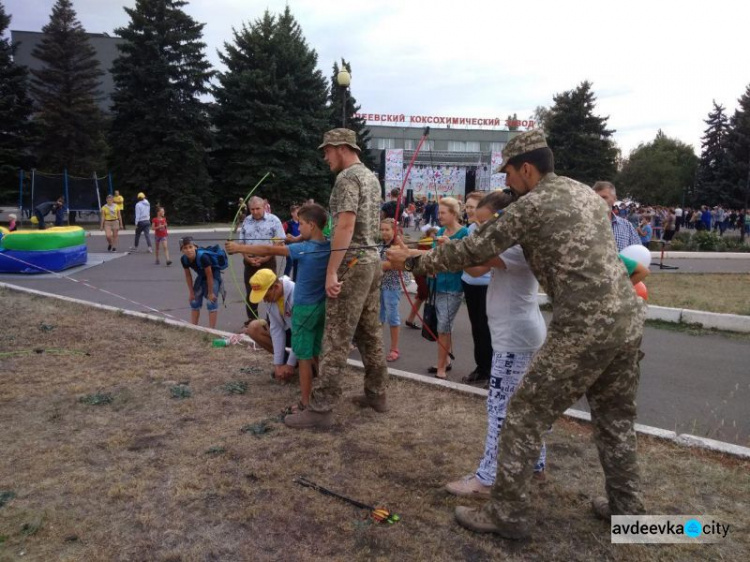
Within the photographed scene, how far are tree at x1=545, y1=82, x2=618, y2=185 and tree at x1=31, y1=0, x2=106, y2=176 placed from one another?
112 feet

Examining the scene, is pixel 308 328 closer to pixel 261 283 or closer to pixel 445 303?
pixel 261 283

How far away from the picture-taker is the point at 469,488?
10.9 feet

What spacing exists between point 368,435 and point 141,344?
3707 millimetres

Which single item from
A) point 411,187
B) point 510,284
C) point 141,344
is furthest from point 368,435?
point 411,187

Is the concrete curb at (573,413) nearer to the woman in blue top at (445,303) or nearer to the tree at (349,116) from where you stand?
the woman in blue top at (445,303)

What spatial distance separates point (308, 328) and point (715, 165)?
163 ft

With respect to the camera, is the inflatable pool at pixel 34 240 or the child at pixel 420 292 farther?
the inflatable pool at pixel 34 240

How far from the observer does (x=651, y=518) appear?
9.76 ft

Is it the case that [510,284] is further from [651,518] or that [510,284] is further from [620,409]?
[651,518]

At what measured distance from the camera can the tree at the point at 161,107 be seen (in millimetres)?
31469

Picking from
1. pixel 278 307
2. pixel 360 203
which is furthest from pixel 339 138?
pixel 278 307

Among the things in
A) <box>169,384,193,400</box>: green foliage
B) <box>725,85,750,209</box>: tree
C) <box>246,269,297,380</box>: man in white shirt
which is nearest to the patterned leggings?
<box>246,269,297,380</box>: man in white shirt

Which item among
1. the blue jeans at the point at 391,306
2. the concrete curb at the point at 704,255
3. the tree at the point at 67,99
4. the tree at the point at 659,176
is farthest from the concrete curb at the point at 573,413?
the tree at the point at 659,176

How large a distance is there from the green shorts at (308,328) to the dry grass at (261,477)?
62cm
